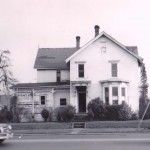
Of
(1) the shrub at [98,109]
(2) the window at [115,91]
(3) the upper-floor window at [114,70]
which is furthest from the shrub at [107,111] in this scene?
(3) the upper-floor window at [114,70]

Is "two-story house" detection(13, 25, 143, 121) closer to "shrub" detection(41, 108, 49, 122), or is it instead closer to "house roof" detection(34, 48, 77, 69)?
"shrub" detection(41, 108, 49, 122)

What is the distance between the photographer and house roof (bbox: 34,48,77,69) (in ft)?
145

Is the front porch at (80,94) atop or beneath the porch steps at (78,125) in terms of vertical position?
atop

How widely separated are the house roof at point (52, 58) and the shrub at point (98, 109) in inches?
291

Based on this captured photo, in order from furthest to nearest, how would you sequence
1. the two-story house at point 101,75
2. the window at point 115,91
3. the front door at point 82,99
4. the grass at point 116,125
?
the front door at point 82,99, the two-story house at point 101,75, the window at point 115,91, the grass at point 116,125

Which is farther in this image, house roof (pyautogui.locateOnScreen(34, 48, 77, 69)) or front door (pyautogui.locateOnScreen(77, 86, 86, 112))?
house roof (pyautogui.locateOnScreen(34, 48, 77, 69))

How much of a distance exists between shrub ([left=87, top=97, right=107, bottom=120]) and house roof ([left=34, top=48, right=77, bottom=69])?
7.40m

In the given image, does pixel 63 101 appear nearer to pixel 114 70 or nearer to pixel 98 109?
pixel 98 109

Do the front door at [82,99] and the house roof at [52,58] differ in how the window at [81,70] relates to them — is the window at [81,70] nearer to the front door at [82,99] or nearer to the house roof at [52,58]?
the front door at [82,99]

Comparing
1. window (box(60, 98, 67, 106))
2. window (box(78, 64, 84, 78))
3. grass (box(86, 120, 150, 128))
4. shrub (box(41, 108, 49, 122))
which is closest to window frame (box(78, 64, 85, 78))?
window (box(78, 64, 84, 78))

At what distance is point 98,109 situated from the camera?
123 feet

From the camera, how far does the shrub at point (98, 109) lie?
1480 inches

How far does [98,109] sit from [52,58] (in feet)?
35.5

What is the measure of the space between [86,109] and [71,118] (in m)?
2.54
